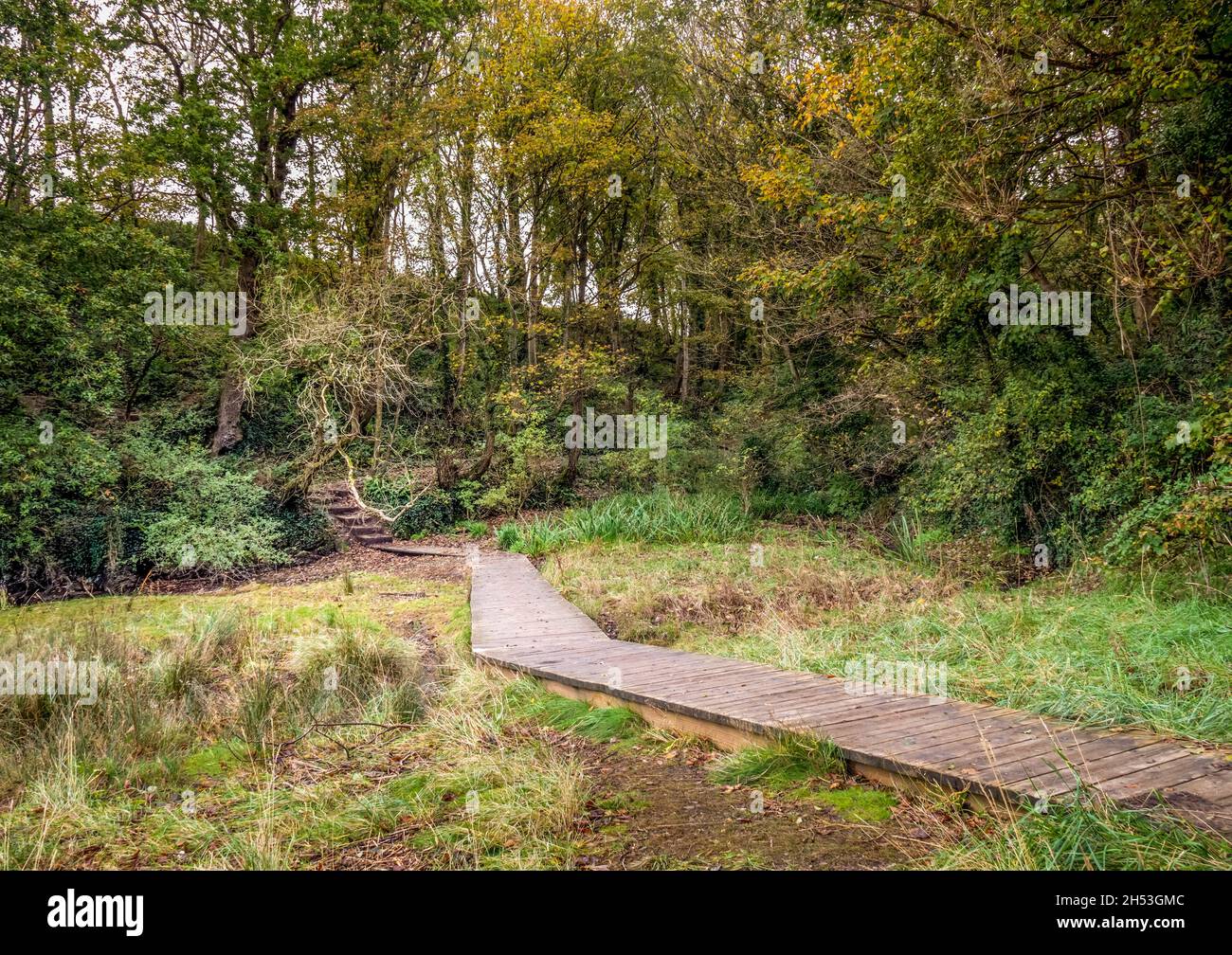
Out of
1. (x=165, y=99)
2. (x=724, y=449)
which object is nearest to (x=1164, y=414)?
(x=724, y=449)

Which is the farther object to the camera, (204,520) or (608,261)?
(608,261)

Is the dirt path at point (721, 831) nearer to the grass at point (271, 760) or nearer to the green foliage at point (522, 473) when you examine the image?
the grass at point (271, 760)

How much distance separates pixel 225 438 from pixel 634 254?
10.2 m

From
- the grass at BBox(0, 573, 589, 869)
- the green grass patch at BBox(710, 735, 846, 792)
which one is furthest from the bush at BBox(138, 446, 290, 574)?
the green grass patch at BBox(710, 735, 846, 792)

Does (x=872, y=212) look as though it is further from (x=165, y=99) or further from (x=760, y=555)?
(x=165, y=99)

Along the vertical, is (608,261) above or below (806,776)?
above

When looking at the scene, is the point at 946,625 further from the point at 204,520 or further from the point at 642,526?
the point at 204,520

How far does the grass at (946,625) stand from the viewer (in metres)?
3.91

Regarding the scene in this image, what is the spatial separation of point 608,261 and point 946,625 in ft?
46.9

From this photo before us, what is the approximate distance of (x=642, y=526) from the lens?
42.4ft

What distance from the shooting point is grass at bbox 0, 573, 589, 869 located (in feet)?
10.3

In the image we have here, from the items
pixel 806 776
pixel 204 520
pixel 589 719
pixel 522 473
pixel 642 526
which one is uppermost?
pixel 522 473

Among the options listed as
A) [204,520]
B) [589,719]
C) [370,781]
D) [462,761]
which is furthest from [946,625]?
[204,520]

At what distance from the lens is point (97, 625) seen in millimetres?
6871
